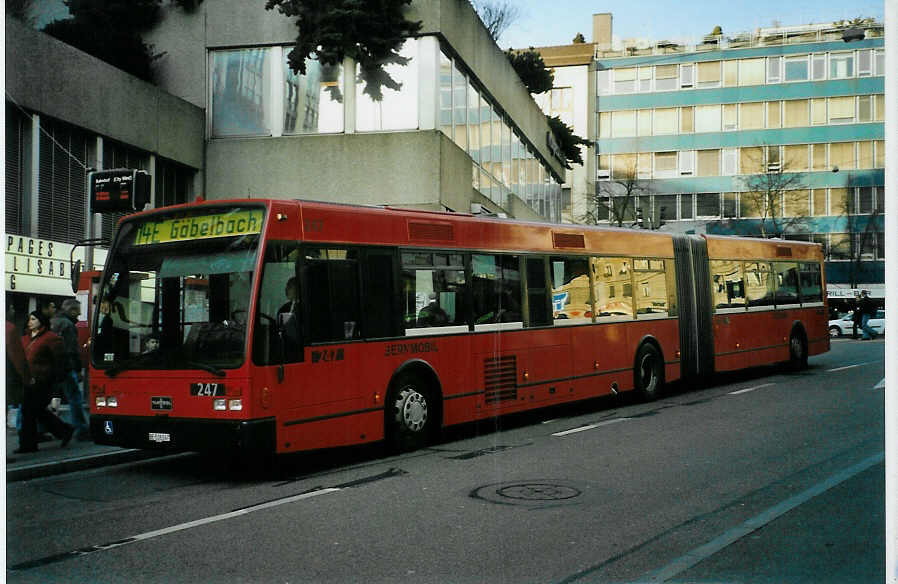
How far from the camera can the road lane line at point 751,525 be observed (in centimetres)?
578

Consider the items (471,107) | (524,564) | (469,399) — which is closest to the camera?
(524,564)

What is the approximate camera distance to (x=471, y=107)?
2328cm

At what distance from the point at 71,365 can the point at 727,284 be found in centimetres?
1197

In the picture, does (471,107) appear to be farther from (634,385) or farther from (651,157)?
(651,157)

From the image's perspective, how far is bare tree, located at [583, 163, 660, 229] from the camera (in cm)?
1219

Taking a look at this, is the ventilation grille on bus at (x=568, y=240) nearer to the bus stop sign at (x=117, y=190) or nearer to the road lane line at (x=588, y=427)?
the road lane line at (x=588, y=427)

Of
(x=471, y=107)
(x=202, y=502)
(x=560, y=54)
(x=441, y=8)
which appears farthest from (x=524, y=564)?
(x=471, y=107)

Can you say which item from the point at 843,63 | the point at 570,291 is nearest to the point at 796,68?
the point at 843,63

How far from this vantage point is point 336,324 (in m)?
9.91

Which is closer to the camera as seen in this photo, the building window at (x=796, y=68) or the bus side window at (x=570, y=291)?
the building window at (x=796, y=68)

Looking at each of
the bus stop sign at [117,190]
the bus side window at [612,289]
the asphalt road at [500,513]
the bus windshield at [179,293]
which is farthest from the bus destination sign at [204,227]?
the bus side window at [612,289]

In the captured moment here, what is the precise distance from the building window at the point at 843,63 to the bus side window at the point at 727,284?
33.7 feet

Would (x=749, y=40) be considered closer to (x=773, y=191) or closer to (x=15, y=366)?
(x=773, y=191)

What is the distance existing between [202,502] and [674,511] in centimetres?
402
